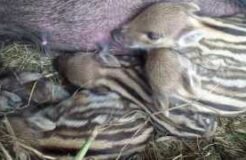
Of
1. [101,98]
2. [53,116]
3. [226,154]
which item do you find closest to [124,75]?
[101,98]

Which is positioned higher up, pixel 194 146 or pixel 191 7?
pixel 191 7

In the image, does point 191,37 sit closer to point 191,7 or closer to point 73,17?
point 191,7

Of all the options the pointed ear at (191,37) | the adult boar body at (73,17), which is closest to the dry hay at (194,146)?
the adult boar body at (73,17)

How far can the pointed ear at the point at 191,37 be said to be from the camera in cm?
286

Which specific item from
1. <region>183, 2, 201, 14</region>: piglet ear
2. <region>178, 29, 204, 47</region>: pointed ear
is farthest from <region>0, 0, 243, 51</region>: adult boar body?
<region>178, 29, 204, 47</region>: pointed ear

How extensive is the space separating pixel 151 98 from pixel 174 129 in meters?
0.15

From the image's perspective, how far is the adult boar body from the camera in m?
2.95

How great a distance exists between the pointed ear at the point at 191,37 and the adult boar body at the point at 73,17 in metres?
0.20

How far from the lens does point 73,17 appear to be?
2977 millimetres

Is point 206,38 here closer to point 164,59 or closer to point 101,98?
point 164,59

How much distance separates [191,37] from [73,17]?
478 millimetres

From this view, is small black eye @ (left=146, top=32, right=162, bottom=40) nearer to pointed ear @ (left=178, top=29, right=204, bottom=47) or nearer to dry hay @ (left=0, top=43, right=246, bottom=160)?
pointed ear @ (left=178, top=29, right=204, bottom=47)

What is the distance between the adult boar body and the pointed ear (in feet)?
0.65

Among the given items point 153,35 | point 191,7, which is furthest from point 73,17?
point 191,7
